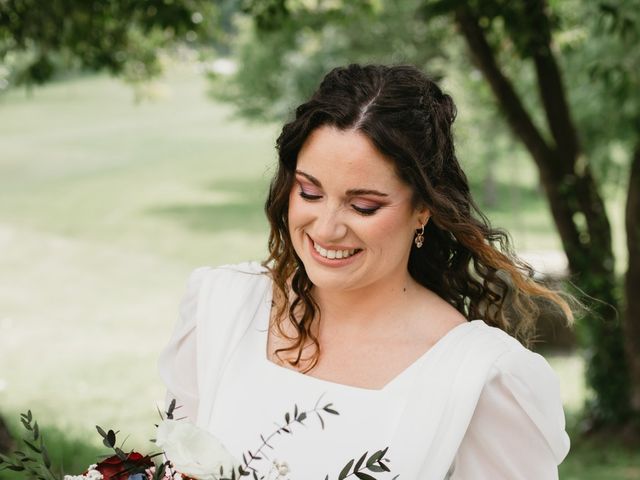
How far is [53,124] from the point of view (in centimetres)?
4400

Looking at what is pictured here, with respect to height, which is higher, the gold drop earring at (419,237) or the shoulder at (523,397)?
the gold drop earring at (419,237)

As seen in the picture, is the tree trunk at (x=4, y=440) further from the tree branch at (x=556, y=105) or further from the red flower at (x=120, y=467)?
the tree branch at (x=556, y=105)

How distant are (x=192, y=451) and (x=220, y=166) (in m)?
40.2

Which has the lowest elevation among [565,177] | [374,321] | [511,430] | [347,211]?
[511,430]

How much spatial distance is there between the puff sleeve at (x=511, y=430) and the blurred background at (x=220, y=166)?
0.56m

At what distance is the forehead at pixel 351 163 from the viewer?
2.17 metres

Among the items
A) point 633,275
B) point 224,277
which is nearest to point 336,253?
point 224,277

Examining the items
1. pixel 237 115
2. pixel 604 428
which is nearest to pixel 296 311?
pixel 604 428

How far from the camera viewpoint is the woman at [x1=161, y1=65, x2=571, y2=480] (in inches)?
86.2

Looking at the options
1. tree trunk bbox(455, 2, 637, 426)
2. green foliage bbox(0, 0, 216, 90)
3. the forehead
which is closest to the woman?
the forehead

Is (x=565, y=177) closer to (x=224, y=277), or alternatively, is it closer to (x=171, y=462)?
(x=224, y=277)

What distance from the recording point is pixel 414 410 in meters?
2.23

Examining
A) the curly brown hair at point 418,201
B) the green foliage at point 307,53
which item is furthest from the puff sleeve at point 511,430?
the green foliage at point 307,53

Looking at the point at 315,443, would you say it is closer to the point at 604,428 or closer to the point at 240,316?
the point at 240,316
